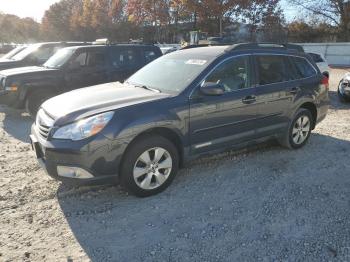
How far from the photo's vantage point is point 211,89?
465 cm

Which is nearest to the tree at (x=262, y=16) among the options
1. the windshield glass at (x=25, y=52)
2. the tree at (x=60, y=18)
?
the windshield glass at (x=25, y=52)

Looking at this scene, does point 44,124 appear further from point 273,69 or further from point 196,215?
point 273,69

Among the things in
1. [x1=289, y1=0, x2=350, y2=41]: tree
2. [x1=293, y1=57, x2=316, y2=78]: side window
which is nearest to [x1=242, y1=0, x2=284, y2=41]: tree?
[x1=289, y1=0, x2=350, y2=41]: tree

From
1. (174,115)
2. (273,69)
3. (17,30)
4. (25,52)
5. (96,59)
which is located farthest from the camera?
(17,30)

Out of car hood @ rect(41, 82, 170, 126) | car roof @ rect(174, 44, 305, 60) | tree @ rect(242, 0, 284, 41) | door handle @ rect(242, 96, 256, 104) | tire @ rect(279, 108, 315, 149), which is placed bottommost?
tire @ rect(279, 108, 315, 149)

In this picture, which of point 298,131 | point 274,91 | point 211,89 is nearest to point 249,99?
point 274,91

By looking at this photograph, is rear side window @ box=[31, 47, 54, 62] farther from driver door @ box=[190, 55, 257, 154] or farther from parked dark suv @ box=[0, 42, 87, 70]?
driver door @ box=[190, 55, 257, 154]

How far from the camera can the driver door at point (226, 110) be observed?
4.77 meters

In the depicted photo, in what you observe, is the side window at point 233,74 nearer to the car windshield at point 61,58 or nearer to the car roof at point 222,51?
the car roof at point 222,51

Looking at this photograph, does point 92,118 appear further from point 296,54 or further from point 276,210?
point 296,54

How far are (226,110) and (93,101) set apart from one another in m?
1.75

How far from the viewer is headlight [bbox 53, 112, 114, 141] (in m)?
4.00

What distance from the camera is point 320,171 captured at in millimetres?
5391

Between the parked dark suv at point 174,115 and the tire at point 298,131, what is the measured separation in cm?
2
